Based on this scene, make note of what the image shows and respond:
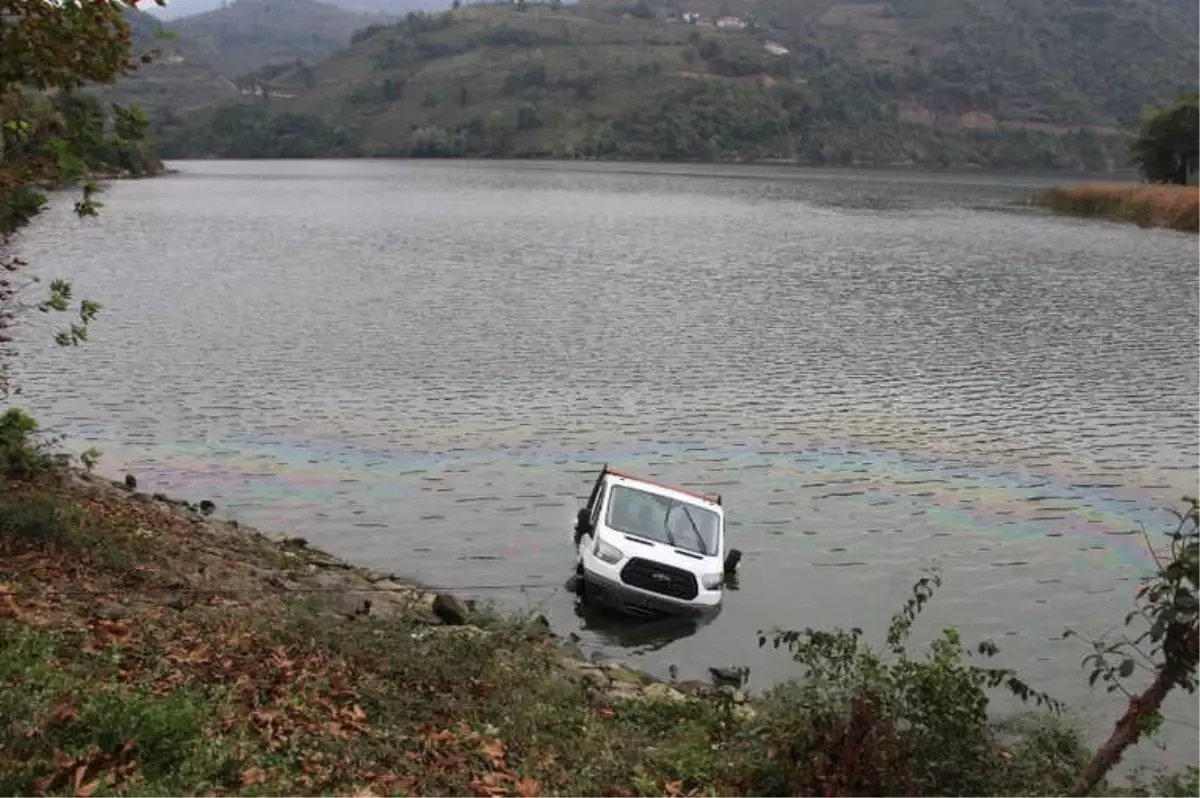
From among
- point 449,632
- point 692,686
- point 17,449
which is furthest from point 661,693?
point 17,449

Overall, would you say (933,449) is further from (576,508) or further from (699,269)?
(699,269)

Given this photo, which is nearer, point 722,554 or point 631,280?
point 722,554

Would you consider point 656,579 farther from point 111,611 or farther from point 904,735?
point 111,611

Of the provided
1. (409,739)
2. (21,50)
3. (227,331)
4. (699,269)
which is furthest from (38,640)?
(699,269)

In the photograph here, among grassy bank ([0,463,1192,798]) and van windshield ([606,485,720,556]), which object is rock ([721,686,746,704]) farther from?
van windshield ([606,485,720,556])

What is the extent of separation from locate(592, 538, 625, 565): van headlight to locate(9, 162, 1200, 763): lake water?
4.77ft

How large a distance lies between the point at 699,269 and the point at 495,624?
58696 millimetres

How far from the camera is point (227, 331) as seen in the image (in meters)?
48.8

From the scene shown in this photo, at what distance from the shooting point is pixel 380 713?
11906 mm

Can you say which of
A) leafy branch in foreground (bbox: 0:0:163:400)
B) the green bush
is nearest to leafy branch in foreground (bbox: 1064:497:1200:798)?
leafy branch in foreground (bbox: 0:0:163:400)

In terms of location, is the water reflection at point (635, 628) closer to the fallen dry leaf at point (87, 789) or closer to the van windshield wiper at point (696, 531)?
the van windshield wiper at point (696, 531)

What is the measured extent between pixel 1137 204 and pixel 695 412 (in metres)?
95.3

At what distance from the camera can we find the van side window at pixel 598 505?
22.9m

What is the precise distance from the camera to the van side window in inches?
903
